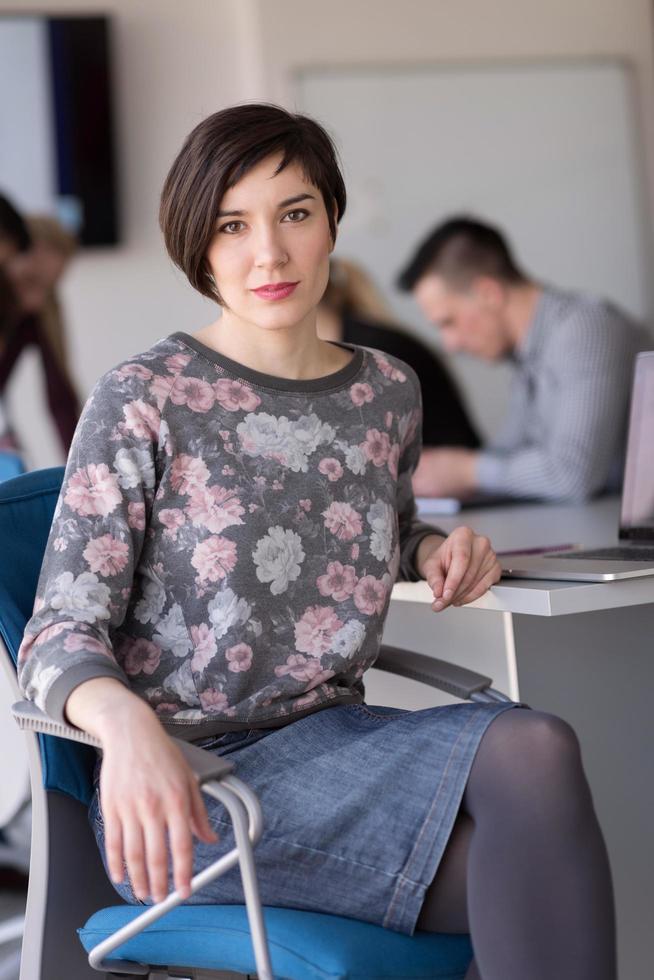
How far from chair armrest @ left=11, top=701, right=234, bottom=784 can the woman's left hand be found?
44 centimetres

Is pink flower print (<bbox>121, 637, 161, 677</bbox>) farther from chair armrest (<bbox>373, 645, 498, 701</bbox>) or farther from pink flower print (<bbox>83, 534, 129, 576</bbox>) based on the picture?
chair armrest (<bbox>373, 645, 498, 701</bbox>)

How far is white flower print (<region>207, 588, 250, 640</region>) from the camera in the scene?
51.1 inches

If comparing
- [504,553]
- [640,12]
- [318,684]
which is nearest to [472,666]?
[504,553]

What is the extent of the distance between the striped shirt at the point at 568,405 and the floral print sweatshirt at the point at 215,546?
171 centimetres

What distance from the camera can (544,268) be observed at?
4.50 meters

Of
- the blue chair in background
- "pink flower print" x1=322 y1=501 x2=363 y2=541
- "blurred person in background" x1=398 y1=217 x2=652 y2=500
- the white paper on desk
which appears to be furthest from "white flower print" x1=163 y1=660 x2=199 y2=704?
"blurred person in background" x1=398 y1=217 x2=652 y2=500

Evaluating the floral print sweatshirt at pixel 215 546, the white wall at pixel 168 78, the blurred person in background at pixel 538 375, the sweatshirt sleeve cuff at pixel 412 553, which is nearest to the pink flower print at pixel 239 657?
the floral print sweatshirt at pixel 215 546

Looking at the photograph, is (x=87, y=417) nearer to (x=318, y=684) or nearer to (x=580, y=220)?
(x=318, y=684)

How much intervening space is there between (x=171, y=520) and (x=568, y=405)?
221 centimetres

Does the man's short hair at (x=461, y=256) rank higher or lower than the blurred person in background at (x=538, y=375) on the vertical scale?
higher

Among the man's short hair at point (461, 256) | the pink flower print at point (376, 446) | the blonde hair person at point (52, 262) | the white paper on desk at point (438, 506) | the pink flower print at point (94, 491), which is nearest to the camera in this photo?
the pink flower print at point (94, 491)

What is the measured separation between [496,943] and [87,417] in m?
0.63

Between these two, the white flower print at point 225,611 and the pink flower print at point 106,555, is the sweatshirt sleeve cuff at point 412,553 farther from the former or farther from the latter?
the pink flower print at point 106,555

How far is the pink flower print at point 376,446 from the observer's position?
146 centimetres
